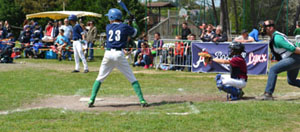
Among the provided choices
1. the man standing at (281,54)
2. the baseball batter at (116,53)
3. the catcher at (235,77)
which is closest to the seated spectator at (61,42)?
the baseball batter at (116,53)

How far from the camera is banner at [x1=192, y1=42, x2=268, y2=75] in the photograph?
15484mm

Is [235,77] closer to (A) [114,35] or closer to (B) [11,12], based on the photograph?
(A) [114,35]

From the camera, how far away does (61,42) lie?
21.8m

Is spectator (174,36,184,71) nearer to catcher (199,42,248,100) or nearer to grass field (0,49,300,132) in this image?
grass field (0,49,300,132)

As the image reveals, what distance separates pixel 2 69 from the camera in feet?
55.0

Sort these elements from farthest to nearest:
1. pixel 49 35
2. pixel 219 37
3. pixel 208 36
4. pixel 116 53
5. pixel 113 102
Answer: pixel 49 35 < pixel 208 36 < pixel 219 37 < pixel 113 102 < pixel 116 53

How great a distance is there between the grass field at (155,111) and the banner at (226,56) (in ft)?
9.99

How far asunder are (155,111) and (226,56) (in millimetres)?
8423

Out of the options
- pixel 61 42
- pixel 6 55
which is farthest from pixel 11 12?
pixel 6 55

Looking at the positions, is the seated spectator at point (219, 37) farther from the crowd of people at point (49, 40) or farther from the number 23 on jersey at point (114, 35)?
the number 23 on jersey at point (114, 35)

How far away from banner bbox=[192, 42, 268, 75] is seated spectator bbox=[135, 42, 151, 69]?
2.48 m

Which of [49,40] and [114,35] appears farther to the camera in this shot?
[49,40]

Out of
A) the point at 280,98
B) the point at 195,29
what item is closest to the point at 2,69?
the point at 280,98

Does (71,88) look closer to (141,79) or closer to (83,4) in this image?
(141,79)
